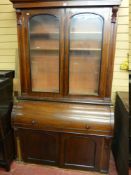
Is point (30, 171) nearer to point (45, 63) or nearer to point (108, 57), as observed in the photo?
point (45, 63)

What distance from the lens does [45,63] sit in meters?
2.04

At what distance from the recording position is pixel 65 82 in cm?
195

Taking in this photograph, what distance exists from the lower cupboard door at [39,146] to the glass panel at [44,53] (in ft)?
1.78

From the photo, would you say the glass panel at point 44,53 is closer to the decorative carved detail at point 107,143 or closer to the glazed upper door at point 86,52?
the glazed upper door at point 86,52

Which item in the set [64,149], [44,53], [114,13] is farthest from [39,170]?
[114,13]

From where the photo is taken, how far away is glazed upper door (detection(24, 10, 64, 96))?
1.84 metres

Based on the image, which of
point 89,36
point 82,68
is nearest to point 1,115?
point 82,68

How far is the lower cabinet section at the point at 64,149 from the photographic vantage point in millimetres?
1898

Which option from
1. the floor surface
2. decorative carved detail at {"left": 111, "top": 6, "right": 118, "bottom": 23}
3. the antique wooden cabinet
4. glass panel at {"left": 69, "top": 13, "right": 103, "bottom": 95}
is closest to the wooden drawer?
the antique wooden cabinet

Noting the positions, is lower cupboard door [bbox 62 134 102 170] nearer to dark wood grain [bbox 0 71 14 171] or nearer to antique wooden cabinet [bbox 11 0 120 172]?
antique wooden cabinet [bbox 11 0 120 172]

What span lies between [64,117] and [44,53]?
2.65ft

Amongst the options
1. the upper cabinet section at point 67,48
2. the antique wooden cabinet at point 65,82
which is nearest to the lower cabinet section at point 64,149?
the antique wooden cabinet at point 65,82

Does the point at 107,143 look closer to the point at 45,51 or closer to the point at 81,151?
the point at 81,151

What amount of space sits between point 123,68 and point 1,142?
1.78 m
